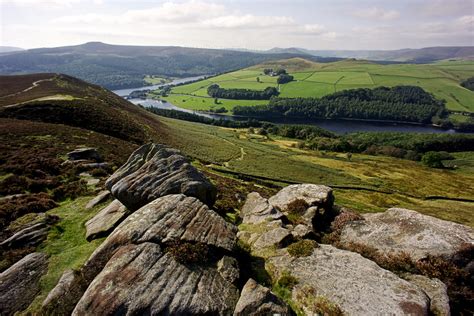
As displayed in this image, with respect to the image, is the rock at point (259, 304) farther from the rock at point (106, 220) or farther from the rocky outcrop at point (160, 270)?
the rock at point (106, 220)

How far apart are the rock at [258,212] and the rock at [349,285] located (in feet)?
17.0

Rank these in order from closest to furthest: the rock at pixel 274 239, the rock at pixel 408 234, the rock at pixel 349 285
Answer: the rock at pixel 349 285, the rock at pixel 408 234, the rock at pixel 274 239

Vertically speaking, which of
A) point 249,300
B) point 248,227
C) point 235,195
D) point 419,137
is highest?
point 249,300

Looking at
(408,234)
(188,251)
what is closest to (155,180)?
(188,251)

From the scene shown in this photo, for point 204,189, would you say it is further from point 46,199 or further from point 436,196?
point 436,196

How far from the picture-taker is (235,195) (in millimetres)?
33312

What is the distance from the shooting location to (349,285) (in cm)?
1439

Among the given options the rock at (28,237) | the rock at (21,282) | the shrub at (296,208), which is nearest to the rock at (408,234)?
the shrub at (296,208)

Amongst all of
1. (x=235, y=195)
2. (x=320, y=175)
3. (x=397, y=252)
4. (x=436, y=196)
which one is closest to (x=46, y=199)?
(x=235, y=195)

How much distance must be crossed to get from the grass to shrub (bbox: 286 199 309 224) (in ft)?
47.9

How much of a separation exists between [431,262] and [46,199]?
1123 inches

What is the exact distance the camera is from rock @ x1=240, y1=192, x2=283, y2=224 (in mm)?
22469

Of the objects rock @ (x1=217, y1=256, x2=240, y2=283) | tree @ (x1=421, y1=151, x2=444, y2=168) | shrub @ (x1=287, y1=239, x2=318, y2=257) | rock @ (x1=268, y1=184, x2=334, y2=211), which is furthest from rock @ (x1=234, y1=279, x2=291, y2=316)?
tree @ (x1=421, y1=151, x2=444, y2=168)

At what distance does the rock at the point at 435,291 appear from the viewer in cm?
1335
